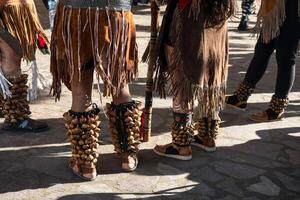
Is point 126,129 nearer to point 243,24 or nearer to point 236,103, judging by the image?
point 236,103

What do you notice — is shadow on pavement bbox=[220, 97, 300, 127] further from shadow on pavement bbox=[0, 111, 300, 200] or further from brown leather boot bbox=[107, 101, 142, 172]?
brown leather boot bbox=[107, 101, 142, 172]

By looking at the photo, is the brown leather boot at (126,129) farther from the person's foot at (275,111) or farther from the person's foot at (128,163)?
the person's foot at (275,111)

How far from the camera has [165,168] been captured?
11.1ft

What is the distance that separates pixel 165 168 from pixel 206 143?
0.47m

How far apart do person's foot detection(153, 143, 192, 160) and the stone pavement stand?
1.8 inches

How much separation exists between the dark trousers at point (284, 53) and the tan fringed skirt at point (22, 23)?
2.01 meters

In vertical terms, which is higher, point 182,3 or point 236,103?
point 182,3

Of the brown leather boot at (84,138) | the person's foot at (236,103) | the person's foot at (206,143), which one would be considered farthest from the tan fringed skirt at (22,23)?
the person's foot at (236,103)

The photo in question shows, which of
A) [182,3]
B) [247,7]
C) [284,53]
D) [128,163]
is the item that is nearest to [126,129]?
[128,163]

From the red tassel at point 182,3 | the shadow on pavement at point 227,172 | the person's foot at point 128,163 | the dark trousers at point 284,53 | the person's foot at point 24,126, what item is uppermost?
the red tassel at point 182,3

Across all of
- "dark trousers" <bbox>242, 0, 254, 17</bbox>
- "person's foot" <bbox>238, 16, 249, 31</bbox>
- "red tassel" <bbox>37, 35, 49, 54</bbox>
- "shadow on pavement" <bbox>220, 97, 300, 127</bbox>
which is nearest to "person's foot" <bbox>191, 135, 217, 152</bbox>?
"shadow on pavement" <bbox>220, 97, 300, 127</bbox>

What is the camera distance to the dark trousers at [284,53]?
13.2ft

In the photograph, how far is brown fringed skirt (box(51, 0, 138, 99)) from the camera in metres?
2.81

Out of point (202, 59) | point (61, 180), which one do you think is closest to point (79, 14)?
point (202, 59)
